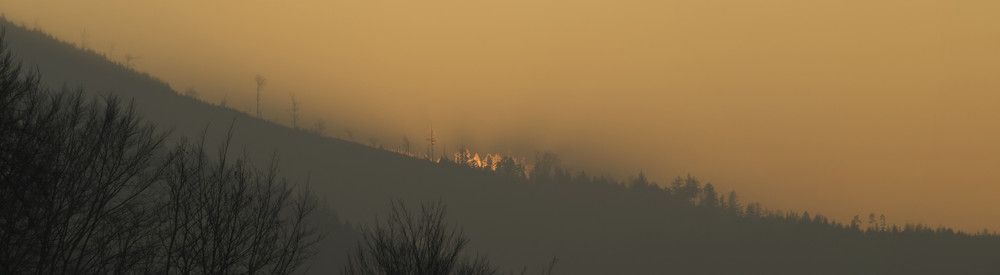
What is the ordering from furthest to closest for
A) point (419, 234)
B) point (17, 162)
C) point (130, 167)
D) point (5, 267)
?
point (419, 234) < point (130, 167) < point (5, 267) < point (17, 162)

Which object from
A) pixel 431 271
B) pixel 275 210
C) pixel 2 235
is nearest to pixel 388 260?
pixel 431 271

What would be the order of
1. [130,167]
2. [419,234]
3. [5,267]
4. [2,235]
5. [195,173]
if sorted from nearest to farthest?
[5,267] < [2,235] < [130,167] < [195,173] < [419,234]

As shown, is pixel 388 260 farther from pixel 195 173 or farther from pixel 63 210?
pixel 63 210

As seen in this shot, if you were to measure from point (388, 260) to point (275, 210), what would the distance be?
11.6 ft

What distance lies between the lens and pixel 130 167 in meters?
23.1

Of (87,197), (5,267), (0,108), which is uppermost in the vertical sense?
(0,108)

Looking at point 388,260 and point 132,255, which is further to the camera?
point 388,260

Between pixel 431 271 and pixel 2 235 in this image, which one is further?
pixel 431 271

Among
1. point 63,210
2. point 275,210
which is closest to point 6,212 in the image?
point 63,210

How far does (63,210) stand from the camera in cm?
2152

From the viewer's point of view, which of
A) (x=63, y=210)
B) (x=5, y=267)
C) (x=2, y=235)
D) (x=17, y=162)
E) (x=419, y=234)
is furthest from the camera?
(x=419, y=234)

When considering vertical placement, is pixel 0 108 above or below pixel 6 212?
above

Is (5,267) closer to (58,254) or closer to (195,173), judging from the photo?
(58,254)

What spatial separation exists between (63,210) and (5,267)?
3.36 m
